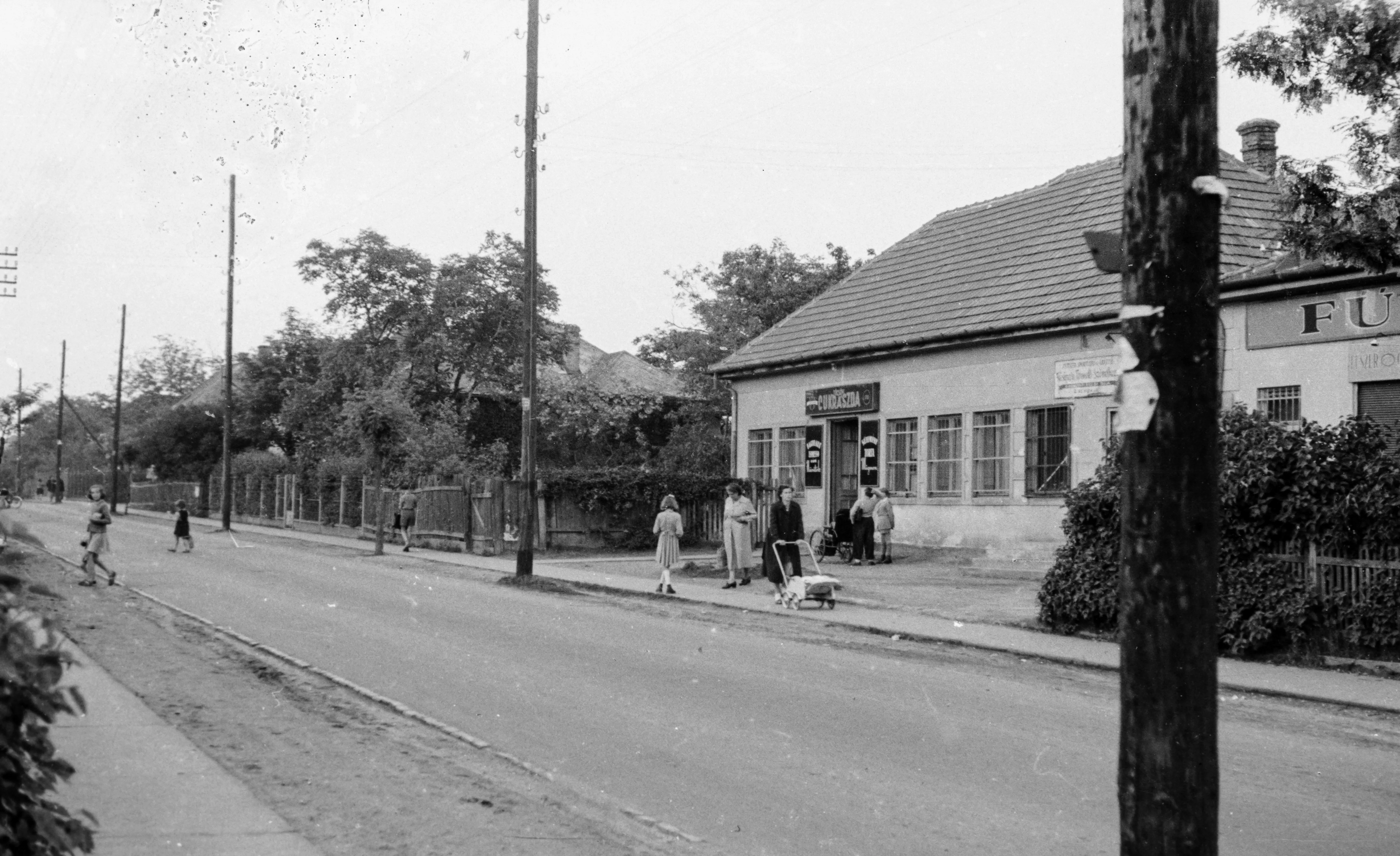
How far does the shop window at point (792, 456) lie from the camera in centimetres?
3173

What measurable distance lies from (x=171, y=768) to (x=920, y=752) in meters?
4.44

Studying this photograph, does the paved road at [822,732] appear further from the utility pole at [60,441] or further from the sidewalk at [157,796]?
the utility pole at [60,441]

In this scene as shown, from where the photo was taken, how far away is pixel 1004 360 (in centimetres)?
2594

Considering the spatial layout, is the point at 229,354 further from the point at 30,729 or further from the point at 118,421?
the point at 30,729

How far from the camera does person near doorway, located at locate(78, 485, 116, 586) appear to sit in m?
20.4

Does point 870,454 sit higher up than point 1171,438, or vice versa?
point 870,454

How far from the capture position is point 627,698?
10109mm

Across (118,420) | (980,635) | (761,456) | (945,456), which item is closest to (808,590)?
(980,635)

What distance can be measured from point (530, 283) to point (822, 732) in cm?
1556

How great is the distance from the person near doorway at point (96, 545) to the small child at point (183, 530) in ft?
21.7

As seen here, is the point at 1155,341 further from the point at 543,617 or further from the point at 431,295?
the point at 431,295

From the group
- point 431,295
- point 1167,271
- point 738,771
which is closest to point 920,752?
point 738,771

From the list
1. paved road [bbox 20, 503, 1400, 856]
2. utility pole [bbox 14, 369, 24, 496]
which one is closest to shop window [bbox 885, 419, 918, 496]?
paved road [bbox 20, 503, 1400, 856]

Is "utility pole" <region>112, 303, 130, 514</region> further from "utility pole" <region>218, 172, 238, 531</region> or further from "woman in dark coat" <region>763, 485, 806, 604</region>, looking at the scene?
"woman in dark coat" <region>763, 485, 806, 604</region>
